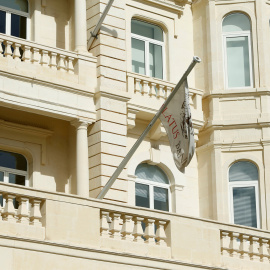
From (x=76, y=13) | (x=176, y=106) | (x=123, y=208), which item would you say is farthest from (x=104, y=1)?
(x=123, y=208)

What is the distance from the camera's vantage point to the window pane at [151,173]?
27969 millimetres

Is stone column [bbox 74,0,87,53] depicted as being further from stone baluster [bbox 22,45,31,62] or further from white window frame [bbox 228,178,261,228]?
white window frame [bbox 228,178,261,228]

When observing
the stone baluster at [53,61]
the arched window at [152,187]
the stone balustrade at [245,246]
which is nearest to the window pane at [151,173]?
the arched window at [152,187]

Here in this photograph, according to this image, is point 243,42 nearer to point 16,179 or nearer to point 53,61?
point 53,61

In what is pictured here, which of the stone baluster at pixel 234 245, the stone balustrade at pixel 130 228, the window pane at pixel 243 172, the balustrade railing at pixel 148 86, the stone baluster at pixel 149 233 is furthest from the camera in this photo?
the window pane at pixel 243 172

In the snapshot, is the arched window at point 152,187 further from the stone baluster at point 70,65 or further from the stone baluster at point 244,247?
the stone baluster at point 244,247

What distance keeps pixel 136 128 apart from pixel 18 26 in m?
3.99

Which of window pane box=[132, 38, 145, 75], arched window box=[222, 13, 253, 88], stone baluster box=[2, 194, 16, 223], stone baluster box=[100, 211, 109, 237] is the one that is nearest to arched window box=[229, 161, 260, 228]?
arched window box=[222, 13, 253, 88]

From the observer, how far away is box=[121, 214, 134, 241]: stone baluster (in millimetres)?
20234

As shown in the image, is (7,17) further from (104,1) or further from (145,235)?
(145,235)

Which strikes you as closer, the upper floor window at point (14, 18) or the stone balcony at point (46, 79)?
the stone balcony at point (46, 79)

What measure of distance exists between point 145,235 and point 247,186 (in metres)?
8.46

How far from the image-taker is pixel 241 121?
94.3ft

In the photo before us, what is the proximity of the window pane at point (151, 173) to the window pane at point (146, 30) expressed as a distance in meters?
3.59
